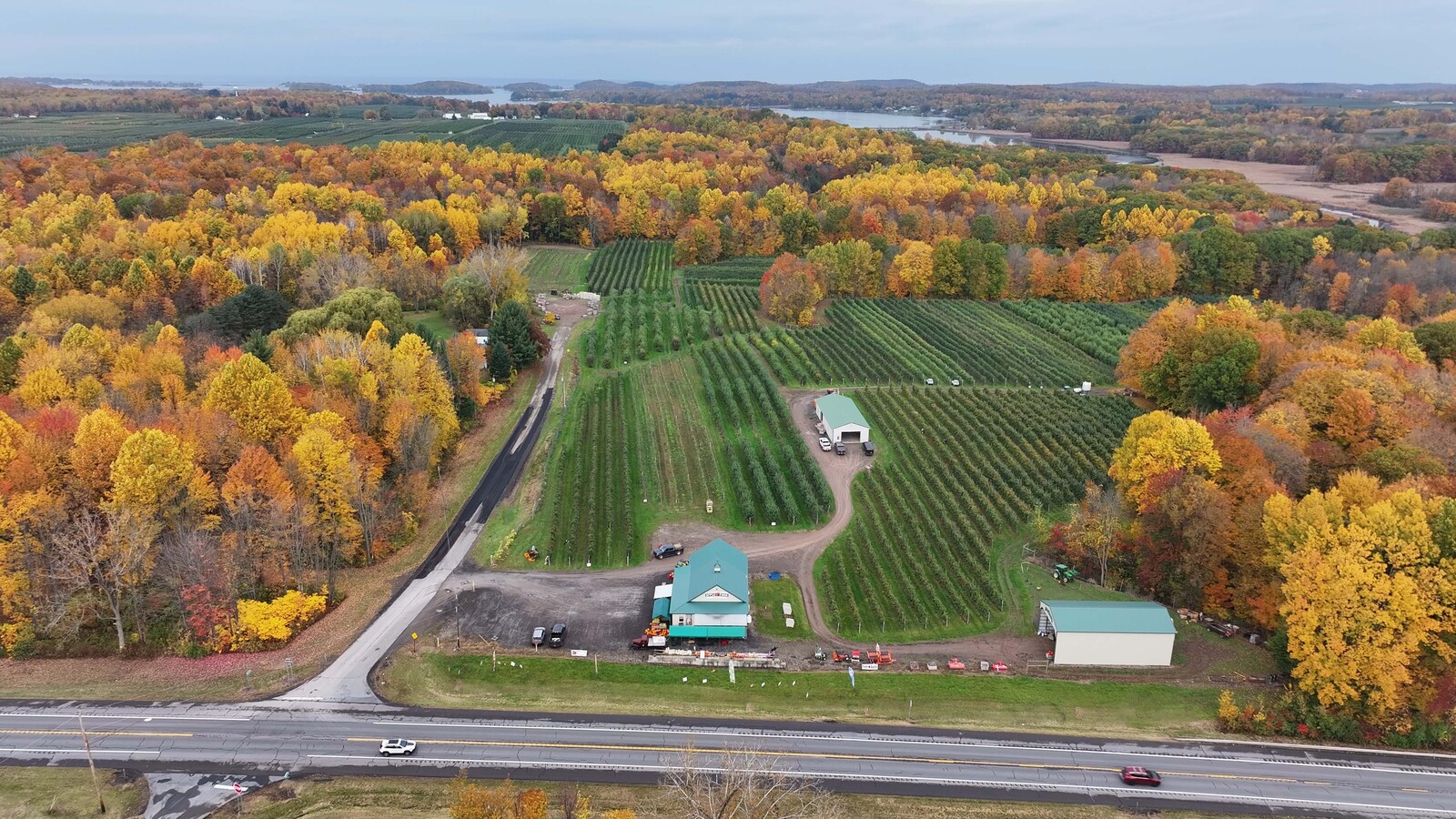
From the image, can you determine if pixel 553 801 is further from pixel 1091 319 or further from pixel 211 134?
pixel 211 134

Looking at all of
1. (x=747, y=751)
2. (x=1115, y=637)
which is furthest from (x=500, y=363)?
(x=1115, y=637)

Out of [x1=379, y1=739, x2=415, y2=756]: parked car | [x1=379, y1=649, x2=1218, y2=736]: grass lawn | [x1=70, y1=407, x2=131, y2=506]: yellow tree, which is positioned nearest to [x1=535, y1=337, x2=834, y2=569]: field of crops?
[x1=379, y1=649, x2=1218, y2=736]: grass lawn

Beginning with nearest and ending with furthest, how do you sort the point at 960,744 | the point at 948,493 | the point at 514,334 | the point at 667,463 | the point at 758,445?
the point at 960,744, the point at 948,493, the point at 667,463, the point at 758,445, the point at 514,334

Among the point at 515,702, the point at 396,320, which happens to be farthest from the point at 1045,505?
the point at 396,320

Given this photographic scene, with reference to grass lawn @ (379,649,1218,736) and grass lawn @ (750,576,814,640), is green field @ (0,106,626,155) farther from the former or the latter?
grass lawn @ (379,649,1218,736)

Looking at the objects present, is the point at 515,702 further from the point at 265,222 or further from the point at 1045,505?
the point at 265,222

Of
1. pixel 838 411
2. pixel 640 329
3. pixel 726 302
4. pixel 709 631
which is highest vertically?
pixel 726 302

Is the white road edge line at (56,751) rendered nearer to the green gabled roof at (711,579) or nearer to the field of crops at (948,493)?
the green gabled roof at (711,579)
